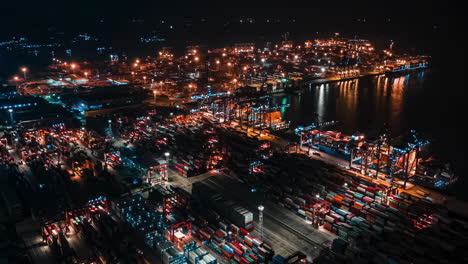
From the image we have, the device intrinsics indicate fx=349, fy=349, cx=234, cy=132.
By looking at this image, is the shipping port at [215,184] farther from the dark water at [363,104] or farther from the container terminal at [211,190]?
the dark water at [363,104]

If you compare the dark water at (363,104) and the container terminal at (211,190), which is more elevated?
the container terminal at (211,190)

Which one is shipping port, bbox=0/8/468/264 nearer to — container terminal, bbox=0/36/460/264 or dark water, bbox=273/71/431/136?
→ container terminal, bbox=0/36/460/264

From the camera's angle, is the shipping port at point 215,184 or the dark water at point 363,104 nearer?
the shipping port at point 215,184

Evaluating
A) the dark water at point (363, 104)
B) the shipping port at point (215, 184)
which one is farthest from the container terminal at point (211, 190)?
the dark water at point (363, 104)

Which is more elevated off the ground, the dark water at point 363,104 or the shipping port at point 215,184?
the shipping port at point 215,184

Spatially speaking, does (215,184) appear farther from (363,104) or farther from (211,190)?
(363,104)

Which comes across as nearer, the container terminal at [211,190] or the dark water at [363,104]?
the container terminal at [211,190]

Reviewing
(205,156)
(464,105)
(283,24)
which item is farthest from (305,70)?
(283,24)

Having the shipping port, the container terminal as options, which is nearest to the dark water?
the shipping port
